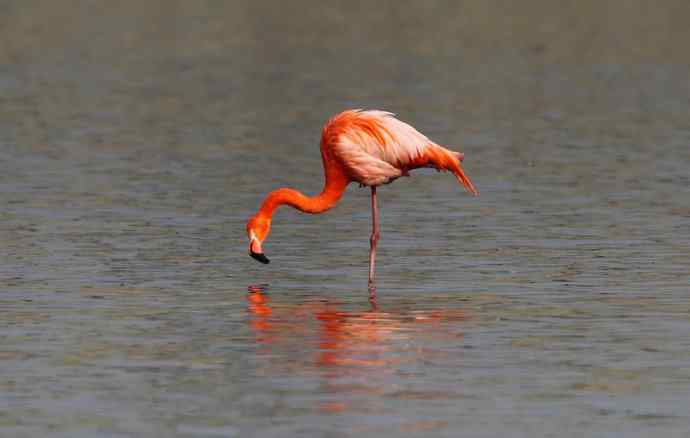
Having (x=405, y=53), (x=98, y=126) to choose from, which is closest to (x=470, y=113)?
(x=98, y=126)

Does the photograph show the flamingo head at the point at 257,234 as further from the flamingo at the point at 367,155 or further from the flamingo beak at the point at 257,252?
the flamingo at the point at 367,155

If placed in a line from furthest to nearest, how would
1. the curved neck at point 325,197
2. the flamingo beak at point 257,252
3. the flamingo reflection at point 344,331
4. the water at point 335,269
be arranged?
the curved neck at point 325,197
the flamingo beak at point 257,252
the flamingo reflection at point 344,331
the water at point 335,269

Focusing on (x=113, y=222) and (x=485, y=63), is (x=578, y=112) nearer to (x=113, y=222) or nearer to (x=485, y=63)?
(x=485, y=63)

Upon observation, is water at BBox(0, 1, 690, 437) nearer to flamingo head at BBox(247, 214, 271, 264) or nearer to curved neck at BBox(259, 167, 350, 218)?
flamingo head at BBox(247, 214, 271, 264)

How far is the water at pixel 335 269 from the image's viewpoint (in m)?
13.7

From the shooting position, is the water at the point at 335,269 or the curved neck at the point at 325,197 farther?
the curved neck at the point at 325,197

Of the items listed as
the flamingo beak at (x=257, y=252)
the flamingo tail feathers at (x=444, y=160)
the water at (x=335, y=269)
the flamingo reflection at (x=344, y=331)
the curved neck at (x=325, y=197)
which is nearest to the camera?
the water at (x=335, y=269)

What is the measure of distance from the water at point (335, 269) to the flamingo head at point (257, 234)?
44 centimetres

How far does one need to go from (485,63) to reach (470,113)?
650 inches

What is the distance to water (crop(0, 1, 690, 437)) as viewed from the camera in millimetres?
13664

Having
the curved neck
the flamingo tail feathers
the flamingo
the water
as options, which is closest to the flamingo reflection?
the water

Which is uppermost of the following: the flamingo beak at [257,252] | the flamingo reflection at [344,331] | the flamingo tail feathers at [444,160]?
the flamingo tail feathers at [444,160]

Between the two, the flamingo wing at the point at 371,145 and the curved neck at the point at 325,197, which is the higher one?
the flamingo wing at the point at 371,145

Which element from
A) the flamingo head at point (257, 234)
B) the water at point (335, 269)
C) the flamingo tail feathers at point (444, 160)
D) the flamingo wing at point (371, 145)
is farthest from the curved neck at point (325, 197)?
the flamingo tail feathers at point (444, 160)
